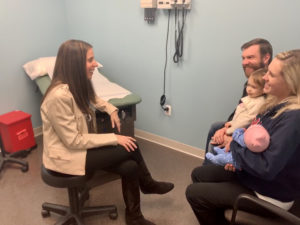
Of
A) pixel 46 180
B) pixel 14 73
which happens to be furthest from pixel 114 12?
pixel 46 180

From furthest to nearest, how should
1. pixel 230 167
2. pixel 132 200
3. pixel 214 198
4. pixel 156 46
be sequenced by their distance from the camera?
pixel 156 46 → pixel 132 200 → pixel 230 167 → pixel 214 198

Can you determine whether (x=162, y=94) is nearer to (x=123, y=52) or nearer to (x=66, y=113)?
(x=123, y=52)

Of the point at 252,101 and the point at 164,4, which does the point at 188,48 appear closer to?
the point at 164,4

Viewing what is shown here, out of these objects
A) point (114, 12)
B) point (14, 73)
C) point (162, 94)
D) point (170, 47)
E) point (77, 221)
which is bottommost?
point (77, 221)

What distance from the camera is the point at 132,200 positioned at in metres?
1.60

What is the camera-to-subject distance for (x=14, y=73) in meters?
2.56

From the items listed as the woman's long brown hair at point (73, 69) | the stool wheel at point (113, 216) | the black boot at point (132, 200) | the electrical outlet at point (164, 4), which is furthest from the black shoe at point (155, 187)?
the electrical outlet at point (164, 4)

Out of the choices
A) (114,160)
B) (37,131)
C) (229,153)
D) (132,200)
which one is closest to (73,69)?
(114,160)

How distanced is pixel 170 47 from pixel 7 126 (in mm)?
1555

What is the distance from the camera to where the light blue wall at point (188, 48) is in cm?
190

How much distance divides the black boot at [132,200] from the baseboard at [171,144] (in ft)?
3.32

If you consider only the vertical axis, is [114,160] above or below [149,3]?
below

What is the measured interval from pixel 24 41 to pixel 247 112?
2.13 metres

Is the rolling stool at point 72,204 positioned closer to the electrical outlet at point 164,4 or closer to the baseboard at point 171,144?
the baseboard at point 171,144
